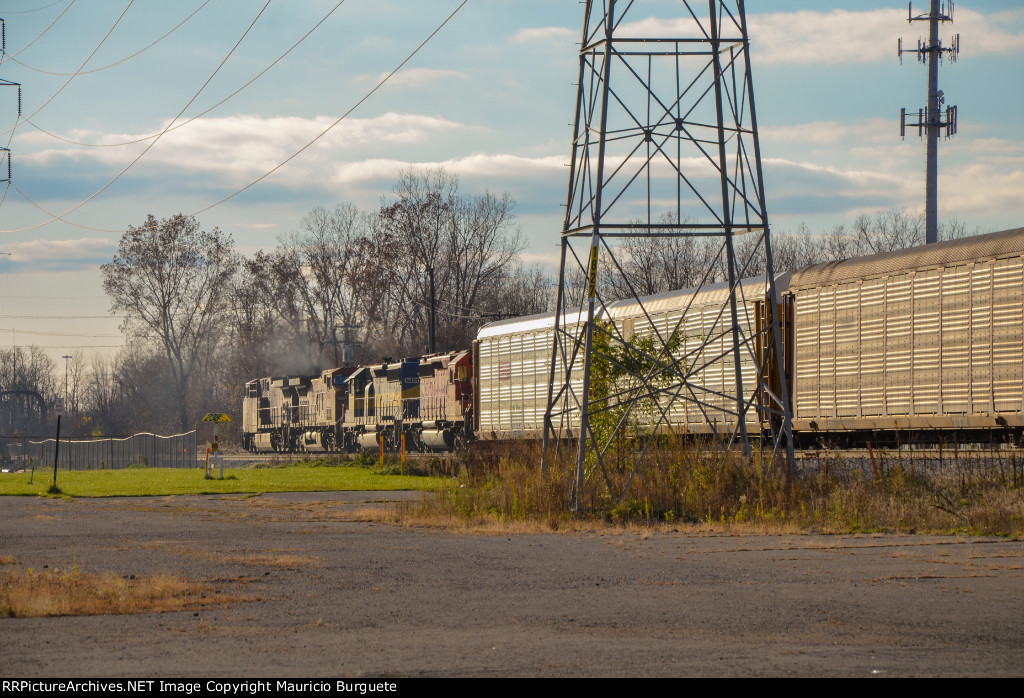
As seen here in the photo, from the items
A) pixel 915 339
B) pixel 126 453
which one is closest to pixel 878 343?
pixel 915 339

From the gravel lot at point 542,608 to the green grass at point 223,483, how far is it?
9.90m

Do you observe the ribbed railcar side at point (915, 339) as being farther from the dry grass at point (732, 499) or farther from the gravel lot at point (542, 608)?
the gravel lot at point (542, 608)

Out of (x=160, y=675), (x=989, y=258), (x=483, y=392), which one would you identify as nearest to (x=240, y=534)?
(x=160, y=675)

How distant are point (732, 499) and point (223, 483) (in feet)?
50.6

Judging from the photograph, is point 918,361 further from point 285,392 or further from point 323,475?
point 285,392

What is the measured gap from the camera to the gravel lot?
6016 mm

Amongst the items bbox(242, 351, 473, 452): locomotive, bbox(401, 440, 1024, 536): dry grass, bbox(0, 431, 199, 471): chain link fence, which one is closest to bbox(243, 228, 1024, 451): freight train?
bbox(401, 440, 1024, 536): dry grass

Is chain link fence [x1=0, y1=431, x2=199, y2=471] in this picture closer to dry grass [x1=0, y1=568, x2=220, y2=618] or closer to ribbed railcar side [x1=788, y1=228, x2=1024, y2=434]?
ribbed railcar side [x1=788, y1=228, x2=1024, y2=434]

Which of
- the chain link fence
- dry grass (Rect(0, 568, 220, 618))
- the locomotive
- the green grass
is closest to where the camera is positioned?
dry grass (Rect(0, 568, 220, 618))

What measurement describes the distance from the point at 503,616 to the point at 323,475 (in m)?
22.5

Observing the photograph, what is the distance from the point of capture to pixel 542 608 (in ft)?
27.2

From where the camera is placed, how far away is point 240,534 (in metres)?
14.4

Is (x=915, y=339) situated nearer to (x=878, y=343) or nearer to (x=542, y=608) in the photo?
(x=878, y=343)

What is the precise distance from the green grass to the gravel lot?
9.90 metres
